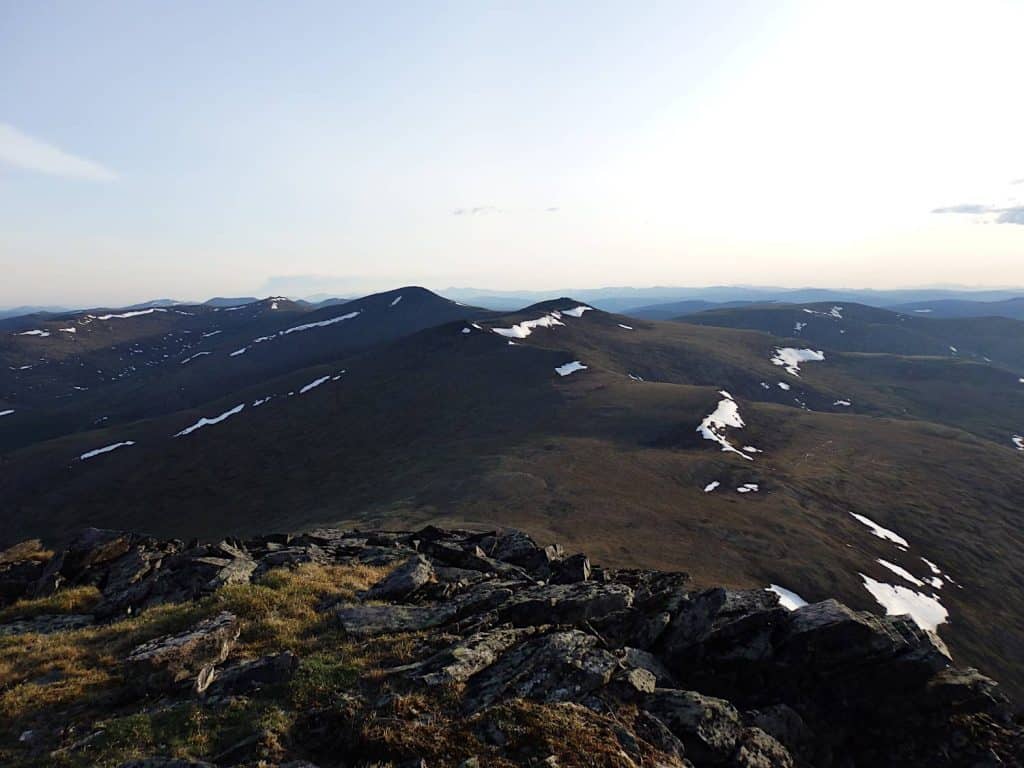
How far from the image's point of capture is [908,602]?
138ft

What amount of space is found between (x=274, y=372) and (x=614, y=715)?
17397 centimetres

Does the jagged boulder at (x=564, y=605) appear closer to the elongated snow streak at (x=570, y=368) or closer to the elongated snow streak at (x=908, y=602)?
the elongated snow streak at (x=908, y=602)

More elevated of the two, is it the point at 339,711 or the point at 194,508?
the point at 339,711

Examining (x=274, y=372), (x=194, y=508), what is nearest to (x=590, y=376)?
(x=194, y=508)

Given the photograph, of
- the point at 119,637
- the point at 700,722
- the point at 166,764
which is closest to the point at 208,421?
the point at 119,637

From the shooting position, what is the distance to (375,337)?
197 meters

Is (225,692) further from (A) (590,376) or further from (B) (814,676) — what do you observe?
(A) (590,376)

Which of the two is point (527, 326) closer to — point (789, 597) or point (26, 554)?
point (789, 597)

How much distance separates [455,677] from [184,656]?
6993mm

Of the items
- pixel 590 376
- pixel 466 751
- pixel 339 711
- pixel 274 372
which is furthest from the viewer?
pixel 274 372

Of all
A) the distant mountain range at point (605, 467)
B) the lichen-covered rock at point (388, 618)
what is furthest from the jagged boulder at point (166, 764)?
the distant mountain range at point (605, 467)

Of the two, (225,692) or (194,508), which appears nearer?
(225,692)

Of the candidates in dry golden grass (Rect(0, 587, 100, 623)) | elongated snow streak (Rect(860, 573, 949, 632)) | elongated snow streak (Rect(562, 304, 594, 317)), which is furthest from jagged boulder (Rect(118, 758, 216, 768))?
elongated snow streak (Rect(562, 304, 594, 317))

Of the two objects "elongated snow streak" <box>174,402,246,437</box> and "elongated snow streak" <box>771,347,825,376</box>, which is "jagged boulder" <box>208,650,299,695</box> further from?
"elongated snow streak" <box>771,347,825,376</box>
